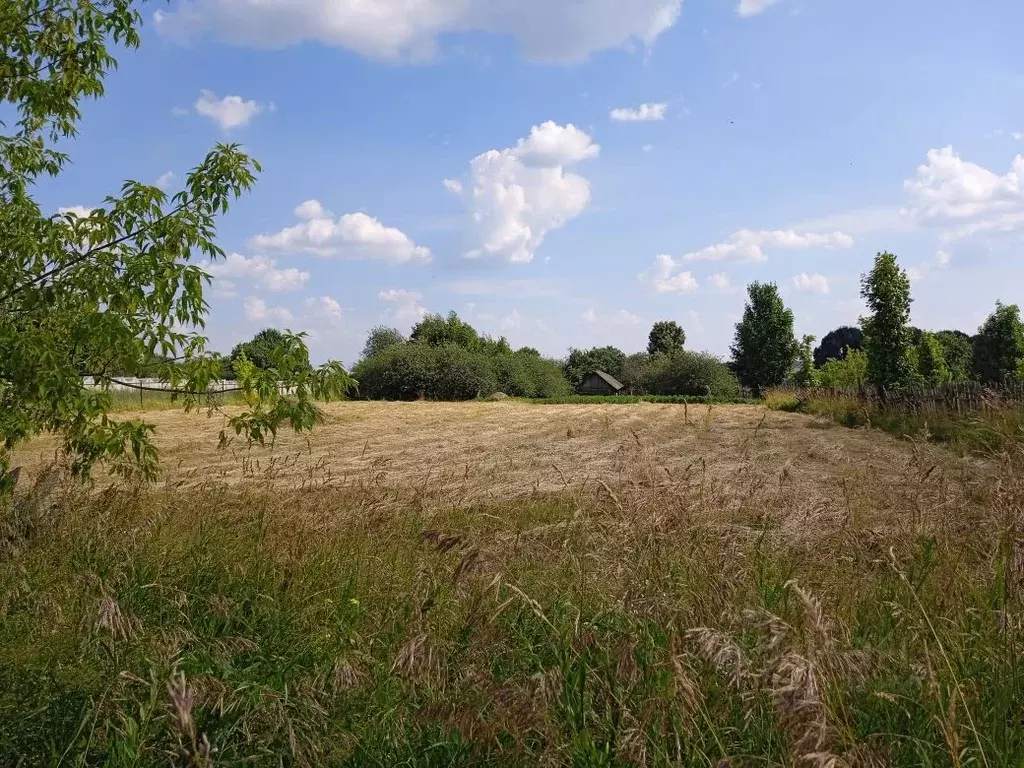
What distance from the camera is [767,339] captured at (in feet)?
211

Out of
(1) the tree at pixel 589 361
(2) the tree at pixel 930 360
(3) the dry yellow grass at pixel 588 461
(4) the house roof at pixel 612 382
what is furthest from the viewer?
(1) the tree at pixel 589 361

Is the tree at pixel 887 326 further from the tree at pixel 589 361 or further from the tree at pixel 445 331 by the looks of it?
the tree at pixel 589 361

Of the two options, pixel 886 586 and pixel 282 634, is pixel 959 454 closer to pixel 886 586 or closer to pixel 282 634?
pixel 886 586

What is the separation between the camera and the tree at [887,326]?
24.0 metres

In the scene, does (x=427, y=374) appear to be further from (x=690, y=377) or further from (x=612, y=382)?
(x=612, y=382)

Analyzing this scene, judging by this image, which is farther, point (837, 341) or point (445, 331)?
point (837, 341)

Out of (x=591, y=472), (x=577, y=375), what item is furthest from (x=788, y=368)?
(x=591, y=472)

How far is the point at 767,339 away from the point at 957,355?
14560 millimetres

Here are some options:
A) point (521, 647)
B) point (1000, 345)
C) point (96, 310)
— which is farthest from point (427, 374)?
point (521, 647)

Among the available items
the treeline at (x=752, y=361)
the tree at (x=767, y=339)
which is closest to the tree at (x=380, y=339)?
the treeline at (x=752, y=361)

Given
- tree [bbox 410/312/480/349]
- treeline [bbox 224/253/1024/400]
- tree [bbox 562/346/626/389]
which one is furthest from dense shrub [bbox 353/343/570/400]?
tree [bbox 562/346/626/389]

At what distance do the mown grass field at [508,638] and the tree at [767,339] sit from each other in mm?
61525

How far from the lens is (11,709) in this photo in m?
2.90

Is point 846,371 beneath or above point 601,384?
above
